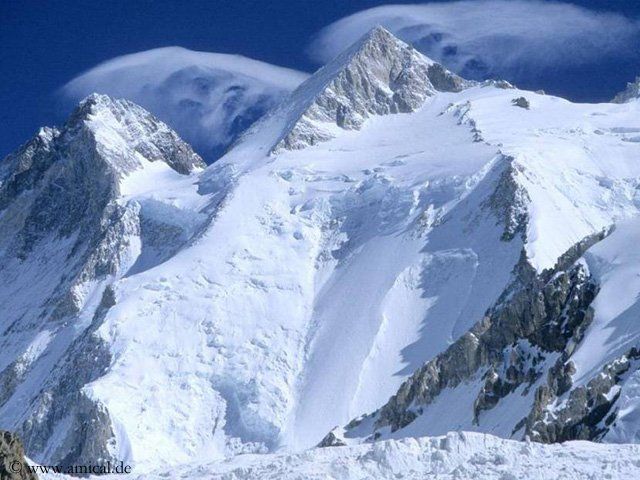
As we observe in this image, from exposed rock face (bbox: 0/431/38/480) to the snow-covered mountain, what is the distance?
50889 millimetres

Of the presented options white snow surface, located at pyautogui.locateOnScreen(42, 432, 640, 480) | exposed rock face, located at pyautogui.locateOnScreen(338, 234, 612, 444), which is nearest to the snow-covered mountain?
exposed rock face, located at pyautogui.locateOnScreen(338, 234, 612, 444)

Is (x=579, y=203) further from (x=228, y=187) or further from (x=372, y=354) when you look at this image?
(x=228, y=187)

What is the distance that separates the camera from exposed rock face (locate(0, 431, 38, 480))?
1970 inches

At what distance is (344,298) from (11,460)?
105186 millimetres

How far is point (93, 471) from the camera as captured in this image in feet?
409

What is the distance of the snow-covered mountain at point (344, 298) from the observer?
111 m

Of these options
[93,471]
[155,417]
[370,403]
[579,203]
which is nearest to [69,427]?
[155,417]

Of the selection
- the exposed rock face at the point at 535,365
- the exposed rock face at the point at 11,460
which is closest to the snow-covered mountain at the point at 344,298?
the exposed rock face at the point at 535,365

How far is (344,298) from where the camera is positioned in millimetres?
155000

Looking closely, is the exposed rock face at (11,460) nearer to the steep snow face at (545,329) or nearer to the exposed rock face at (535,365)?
the steep snow face at (545,329)

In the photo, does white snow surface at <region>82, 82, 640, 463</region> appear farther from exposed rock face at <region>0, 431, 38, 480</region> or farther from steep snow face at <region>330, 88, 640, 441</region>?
exposed rock face at <region>0, 431, 38, 480</region>

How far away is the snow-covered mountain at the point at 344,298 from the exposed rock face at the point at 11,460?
50.9m

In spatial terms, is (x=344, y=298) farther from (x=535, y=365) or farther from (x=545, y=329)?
(x=535, y=365)

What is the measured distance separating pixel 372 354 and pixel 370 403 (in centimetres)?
740
